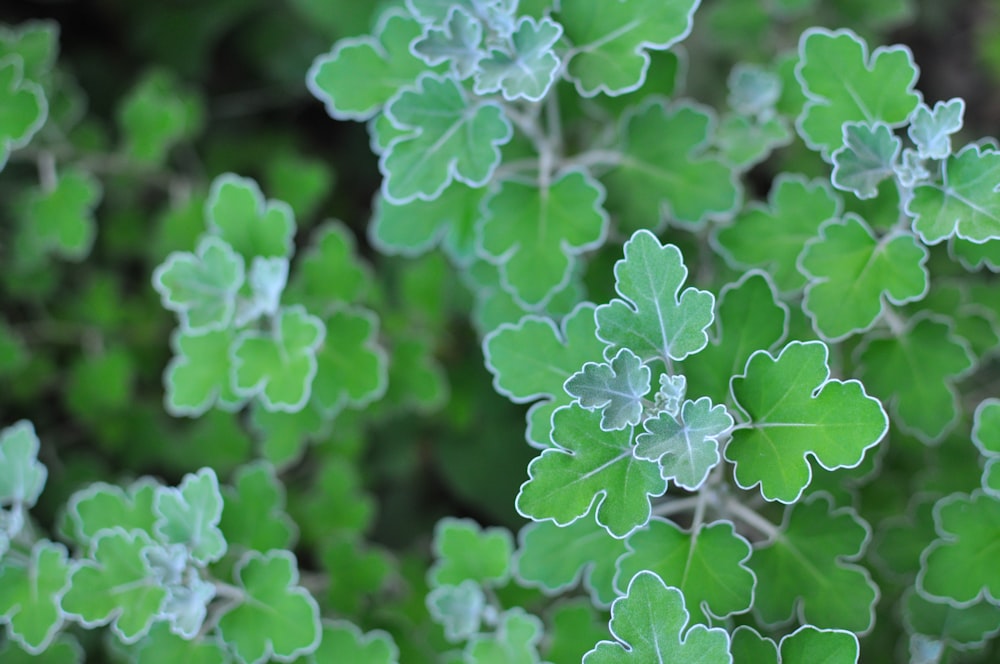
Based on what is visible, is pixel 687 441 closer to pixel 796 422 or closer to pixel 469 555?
pixel 796 422

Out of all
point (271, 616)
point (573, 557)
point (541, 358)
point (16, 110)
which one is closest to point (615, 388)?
point (541, 358)

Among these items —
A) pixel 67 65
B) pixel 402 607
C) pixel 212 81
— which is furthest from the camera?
pixel 212 81

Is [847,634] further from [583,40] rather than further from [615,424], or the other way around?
[583,40]

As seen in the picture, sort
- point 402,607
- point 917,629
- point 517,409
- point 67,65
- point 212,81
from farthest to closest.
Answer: point 212,81
point 67,65
point 517,409
point 402,607
point 917,629

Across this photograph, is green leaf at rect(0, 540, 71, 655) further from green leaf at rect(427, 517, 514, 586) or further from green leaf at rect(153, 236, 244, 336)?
green leaf at rect(427, 517, 514, 586)

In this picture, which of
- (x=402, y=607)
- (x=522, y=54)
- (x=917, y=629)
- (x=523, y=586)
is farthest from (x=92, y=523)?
(x=917, y=629)

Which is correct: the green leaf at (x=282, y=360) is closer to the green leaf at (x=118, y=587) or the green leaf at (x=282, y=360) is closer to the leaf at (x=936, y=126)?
the green leaf at (x=118, y=587)
